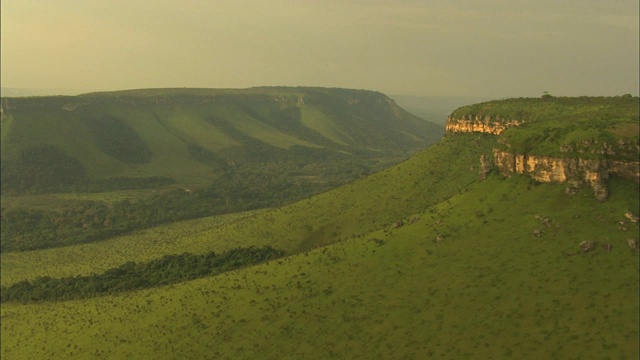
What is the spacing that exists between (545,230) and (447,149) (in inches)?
1720

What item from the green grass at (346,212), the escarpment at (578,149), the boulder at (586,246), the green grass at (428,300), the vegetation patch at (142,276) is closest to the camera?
the green grass at (428,300)

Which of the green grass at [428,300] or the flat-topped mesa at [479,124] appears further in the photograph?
the flat-topped mesa at [479,124]

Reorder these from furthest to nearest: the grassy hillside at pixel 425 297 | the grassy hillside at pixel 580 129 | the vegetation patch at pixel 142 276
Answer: the vegetation patch at pixel 142 276, the grassy hillside at pixel 580 129, the grassy hillside at pixel 425 297

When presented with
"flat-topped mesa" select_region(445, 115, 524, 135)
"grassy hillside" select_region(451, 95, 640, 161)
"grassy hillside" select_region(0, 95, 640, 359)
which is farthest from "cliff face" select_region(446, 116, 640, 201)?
"flat-topped mesa" select_region(445, 115, 524, 135)

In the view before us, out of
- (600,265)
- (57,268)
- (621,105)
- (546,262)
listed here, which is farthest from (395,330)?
(57,268)

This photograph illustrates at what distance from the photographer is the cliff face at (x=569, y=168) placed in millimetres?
54969

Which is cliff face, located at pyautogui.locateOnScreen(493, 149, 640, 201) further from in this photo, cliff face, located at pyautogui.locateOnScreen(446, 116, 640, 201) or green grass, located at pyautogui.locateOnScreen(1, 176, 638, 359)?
green grass, located at pyautogui.locateOnScreen(1, 176, 638, 359)

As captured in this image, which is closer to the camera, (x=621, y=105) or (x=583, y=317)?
(x=583, y=317)

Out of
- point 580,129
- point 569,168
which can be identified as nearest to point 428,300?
point 569,168

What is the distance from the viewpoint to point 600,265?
165ft

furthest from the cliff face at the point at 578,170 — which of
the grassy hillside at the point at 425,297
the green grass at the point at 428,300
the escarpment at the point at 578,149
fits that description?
the green grass at the point at 428,300

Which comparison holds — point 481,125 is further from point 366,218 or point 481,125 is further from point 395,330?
point 395,330

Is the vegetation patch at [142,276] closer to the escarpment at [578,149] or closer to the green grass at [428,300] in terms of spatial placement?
the green grass at [428,300]

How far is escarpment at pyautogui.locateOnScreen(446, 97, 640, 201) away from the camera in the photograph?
2162 inches
